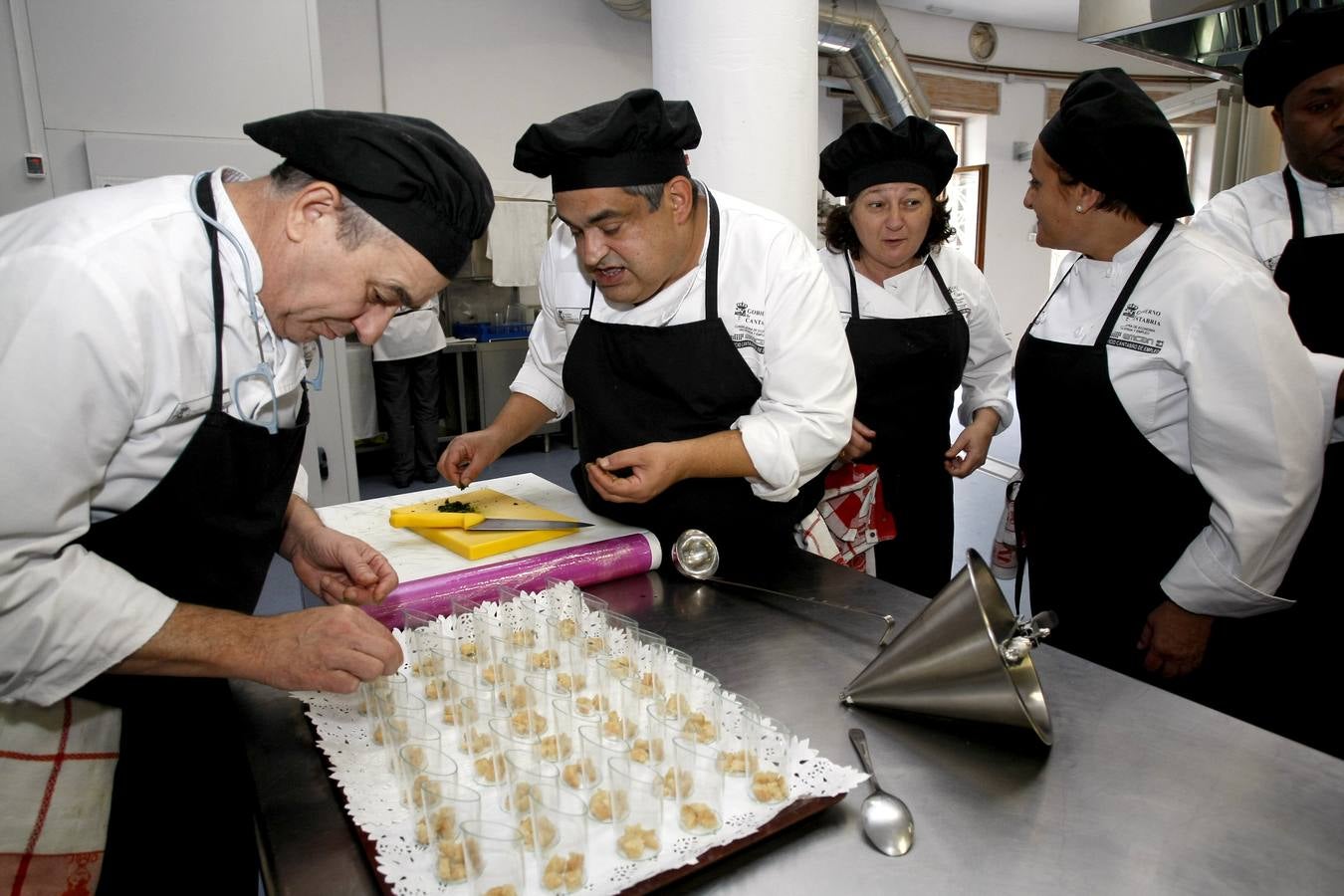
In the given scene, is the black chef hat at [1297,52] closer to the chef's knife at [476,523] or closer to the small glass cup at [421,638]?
the chef's knife at [476,523]

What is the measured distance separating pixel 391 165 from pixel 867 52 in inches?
270

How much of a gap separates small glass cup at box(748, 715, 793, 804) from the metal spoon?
0.31ft

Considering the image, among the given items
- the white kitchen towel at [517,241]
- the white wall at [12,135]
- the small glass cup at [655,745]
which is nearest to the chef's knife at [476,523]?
the small glass cup at [655,745]

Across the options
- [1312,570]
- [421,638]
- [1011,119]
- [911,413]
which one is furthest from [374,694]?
[1011,119]

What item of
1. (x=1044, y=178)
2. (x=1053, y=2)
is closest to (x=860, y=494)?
(x=1044, y=178)

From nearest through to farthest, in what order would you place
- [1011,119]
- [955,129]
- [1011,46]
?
[1011,46], [1011,119], [955,129]

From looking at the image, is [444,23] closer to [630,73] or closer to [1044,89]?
[630,73]

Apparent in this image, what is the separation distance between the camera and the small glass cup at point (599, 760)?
0.94m

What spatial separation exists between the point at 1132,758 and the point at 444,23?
22.2 feet

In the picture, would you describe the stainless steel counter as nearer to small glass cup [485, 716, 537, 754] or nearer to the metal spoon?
the metal spoon

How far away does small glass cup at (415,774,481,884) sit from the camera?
2.79 feet

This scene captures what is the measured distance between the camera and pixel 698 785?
99 cm

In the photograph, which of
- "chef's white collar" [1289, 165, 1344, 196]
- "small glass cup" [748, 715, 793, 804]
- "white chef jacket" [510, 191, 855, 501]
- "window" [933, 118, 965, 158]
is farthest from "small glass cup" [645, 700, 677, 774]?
"window" [933, 118, 965, 158]

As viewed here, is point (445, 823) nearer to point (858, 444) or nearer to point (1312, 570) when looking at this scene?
point (858, 444)
